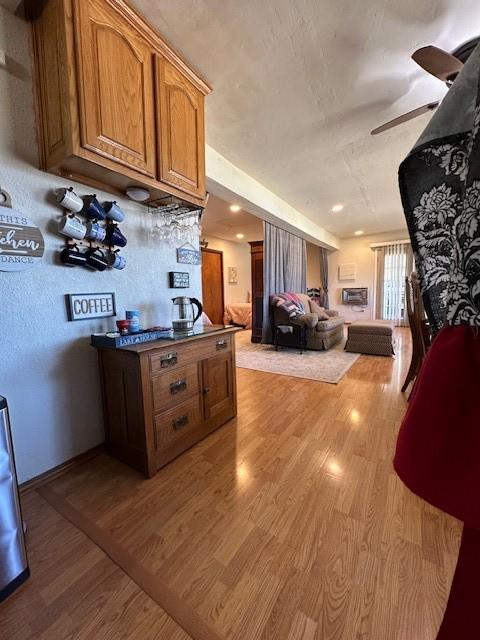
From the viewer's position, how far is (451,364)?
0.38m

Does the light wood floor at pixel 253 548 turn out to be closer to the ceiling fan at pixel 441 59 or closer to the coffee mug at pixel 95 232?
the coffee mug at pixel 95 232

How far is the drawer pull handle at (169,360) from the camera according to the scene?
155 centimetres

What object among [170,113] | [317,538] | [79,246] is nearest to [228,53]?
[170,113]

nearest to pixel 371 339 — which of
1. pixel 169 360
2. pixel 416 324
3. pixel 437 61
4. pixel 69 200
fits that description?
Answer: pixel 416 324

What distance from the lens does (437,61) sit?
132 cm

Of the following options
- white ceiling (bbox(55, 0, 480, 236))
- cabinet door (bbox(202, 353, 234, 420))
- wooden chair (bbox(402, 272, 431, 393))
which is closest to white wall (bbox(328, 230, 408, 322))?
white ceiling (bbox(55, 0, 480, 236))

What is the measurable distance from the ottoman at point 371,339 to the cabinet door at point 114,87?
3670 mm

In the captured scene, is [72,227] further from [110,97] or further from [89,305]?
[110,97]

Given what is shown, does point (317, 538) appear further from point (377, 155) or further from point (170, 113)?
point (377, 155)

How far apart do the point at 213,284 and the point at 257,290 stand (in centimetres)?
155

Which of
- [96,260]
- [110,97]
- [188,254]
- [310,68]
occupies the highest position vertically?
[310,68]

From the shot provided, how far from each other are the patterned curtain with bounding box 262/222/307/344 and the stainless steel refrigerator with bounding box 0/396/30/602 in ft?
12.7

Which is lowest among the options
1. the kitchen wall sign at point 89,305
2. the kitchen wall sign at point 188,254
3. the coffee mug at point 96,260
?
the kitchen wall sign at point 89,305

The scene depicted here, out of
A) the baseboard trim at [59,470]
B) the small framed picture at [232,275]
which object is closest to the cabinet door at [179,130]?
the baseboard trim at [59,470]
